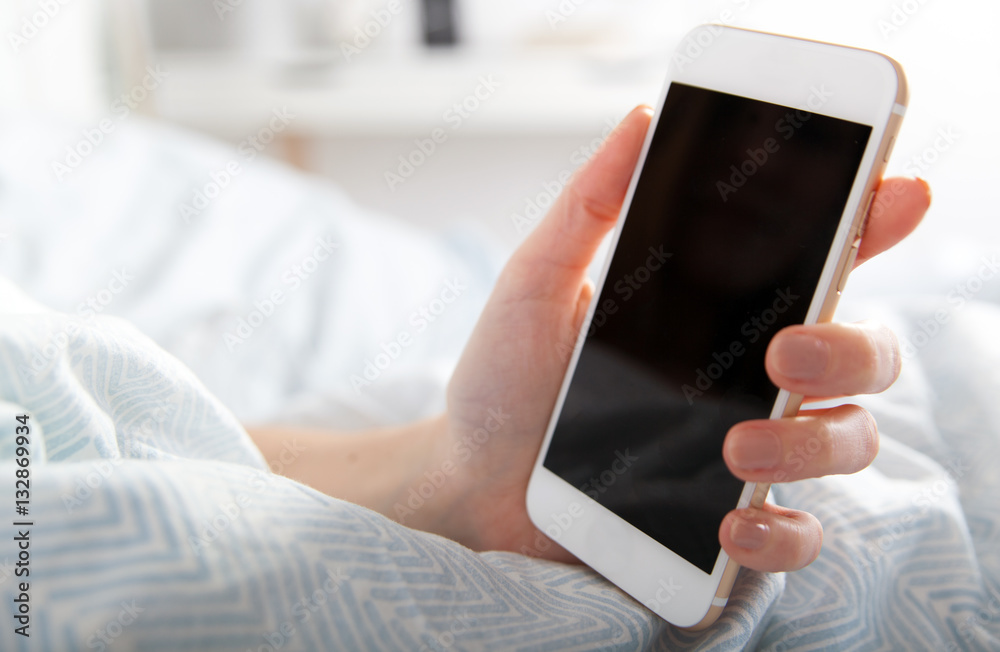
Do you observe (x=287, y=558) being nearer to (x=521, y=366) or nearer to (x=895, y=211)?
(x=521, y=366)

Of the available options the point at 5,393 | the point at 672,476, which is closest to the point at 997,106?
the point at 672,476

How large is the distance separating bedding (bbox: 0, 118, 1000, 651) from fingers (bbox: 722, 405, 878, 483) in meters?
0.09

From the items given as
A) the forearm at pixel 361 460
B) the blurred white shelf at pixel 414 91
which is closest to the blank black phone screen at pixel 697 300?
the forearm at pixel 361 460

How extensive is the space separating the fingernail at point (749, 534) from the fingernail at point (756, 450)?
0.11 ft

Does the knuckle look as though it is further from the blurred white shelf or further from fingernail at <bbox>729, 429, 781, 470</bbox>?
the blurred white shelf

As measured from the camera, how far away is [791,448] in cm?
36

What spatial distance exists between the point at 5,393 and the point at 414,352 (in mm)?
528

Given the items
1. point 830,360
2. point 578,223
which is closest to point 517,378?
point 578,223

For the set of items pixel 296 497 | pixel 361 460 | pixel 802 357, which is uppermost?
pixel 802 357

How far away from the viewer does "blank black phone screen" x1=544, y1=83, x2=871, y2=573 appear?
380mm

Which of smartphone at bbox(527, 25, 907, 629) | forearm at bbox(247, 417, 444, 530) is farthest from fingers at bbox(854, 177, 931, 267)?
forearm at bbox(247, 417, 444, 530)

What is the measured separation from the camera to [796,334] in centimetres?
35

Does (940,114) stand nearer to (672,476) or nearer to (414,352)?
(414,352)

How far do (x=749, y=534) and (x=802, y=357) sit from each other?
100mm
